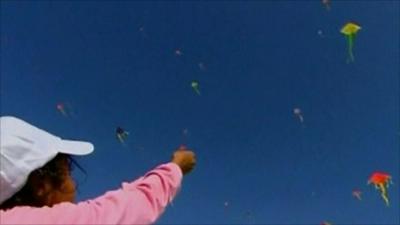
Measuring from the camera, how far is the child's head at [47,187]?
2.33m

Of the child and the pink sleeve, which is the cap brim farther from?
the pink sleeve

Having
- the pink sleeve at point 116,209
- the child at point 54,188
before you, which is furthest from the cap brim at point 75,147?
the pink sleeve at point 116,209

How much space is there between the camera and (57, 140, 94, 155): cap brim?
7.72 feet

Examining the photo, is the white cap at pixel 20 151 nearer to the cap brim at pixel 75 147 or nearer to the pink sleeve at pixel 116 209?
the cap brim at pixel 75 147

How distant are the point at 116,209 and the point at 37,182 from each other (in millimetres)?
371

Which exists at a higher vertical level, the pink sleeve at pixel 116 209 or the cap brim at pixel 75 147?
the cap brim at pixel 75 147

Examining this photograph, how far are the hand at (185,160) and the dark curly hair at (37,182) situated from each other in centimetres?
50

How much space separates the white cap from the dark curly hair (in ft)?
0.16

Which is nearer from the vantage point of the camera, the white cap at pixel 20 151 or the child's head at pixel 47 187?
the white cap at pixel 20 151

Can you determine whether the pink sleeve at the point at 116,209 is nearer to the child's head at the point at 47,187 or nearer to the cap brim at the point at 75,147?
the child's head at the point at 47,187

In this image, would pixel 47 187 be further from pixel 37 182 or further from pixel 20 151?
pixel 20 151

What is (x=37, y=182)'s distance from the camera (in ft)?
7.69

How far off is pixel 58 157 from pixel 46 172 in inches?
3.5

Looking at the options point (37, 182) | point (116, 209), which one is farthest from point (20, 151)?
point (116, 209)
